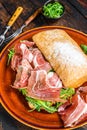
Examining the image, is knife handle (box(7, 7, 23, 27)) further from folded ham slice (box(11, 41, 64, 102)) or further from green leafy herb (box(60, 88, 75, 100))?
green leafy herb (box(60, 88, 75, 100))

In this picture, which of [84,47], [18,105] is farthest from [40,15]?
[18,105]

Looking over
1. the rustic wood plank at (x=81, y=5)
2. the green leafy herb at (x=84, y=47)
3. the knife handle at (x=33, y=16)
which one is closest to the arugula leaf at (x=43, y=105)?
the green leafy herb at (x=84, y=47)

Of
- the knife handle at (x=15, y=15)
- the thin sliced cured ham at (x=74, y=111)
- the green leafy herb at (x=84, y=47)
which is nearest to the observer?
the thin sliced cured ham at (x=74, y=111)

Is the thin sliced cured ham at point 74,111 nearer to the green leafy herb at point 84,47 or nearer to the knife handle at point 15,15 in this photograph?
the green leafy herb at point 84,47

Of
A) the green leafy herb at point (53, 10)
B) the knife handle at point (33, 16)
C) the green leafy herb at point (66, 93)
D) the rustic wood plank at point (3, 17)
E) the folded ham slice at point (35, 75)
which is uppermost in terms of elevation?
the rustic wood plank at point (3, 17)

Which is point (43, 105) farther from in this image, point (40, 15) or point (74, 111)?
point (40, 15)

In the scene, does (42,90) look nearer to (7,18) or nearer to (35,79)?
(35,79)

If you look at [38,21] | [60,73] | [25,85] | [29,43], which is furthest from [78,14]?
[25,85]
